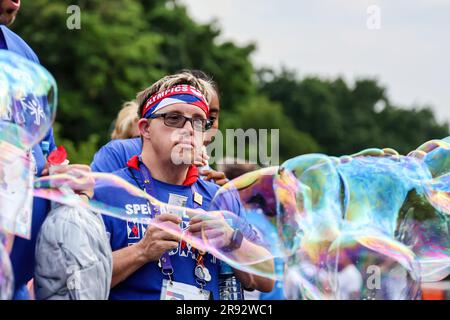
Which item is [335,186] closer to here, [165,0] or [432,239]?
[432,239]

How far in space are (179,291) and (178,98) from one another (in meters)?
0.92

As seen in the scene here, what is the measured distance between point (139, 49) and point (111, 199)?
83.6 feet

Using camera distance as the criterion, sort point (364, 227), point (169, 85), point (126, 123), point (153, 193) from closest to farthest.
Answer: point (153, 193)
point (169, 85)
point (364, 227)
point (126, 123)

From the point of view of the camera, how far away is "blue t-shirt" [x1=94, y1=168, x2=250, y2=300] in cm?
439

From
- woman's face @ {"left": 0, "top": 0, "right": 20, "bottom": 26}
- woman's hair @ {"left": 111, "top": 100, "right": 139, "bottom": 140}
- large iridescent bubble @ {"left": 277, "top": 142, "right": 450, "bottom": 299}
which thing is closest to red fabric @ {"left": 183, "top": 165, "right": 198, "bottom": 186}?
large iridescent bubble @ {"left": 277, "top": 142, "right": 450, "bottom": 299}

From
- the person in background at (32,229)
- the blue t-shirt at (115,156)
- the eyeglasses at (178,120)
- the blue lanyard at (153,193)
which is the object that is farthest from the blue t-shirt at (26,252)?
the blue t-shirt at (115,156)

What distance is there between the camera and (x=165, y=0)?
38000 mm

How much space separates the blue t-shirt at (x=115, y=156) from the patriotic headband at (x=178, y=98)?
68cm

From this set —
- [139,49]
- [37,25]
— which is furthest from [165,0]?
[37,25]

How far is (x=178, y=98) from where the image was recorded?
462 centimetres

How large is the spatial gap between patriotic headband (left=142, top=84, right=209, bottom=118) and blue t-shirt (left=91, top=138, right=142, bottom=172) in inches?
26.8

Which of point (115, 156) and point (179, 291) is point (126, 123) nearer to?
point (115, 156)

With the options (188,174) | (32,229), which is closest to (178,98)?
(188,174)

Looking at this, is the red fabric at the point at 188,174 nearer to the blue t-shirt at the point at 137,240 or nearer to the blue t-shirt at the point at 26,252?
the blue t-shirt at the point at 137,240
